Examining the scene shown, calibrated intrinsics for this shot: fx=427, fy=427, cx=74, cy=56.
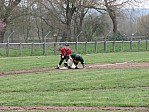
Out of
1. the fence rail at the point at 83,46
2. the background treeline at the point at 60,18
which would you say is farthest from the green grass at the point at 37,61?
the background treeline at the point at 60,18

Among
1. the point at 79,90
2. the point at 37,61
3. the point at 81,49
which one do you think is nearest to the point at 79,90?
the point at 79,90

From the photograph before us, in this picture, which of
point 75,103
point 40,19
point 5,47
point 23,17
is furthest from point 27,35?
point 75,103

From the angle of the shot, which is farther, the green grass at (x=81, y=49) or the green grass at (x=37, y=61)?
the green grass at (x=81, y=49)

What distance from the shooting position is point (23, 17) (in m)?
46.4

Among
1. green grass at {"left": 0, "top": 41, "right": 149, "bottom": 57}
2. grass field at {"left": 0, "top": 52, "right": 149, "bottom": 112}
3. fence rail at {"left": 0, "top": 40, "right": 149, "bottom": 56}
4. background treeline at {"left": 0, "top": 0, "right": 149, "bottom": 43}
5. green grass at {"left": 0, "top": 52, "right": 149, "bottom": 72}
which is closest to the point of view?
grass field at {"left": 0, "top": 52, "right": 149, "bottom": 112}

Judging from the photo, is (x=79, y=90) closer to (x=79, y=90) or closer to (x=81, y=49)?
A: (x=79, y=90)

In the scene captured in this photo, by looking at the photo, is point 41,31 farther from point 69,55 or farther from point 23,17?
point 69,55

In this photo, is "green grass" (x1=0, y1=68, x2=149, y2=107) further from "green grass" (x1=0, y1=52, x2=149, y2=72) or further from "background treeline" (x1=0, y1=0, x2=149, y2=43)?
"background treeline" (x1=0, y1=0, x2=149, y2=43)

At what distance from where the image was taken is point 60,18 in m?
52.2

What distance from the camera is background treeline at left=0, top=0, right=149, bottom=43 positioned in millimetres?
45378

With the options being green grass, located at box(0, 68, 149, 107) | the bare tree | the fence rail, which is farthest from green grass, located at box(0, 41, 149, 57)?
green grass, located at box(0, 68, 149, 107)

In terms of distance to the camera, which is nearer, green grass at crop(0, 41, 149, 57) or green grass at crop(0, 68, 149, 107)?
green grass at crop(0, 68, 149, 107)

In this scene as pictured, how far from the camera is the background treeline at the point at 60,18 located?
45.4m

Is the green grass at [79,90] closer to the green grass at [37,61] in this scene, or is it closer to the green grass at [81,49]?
the green grass at [37,61]
